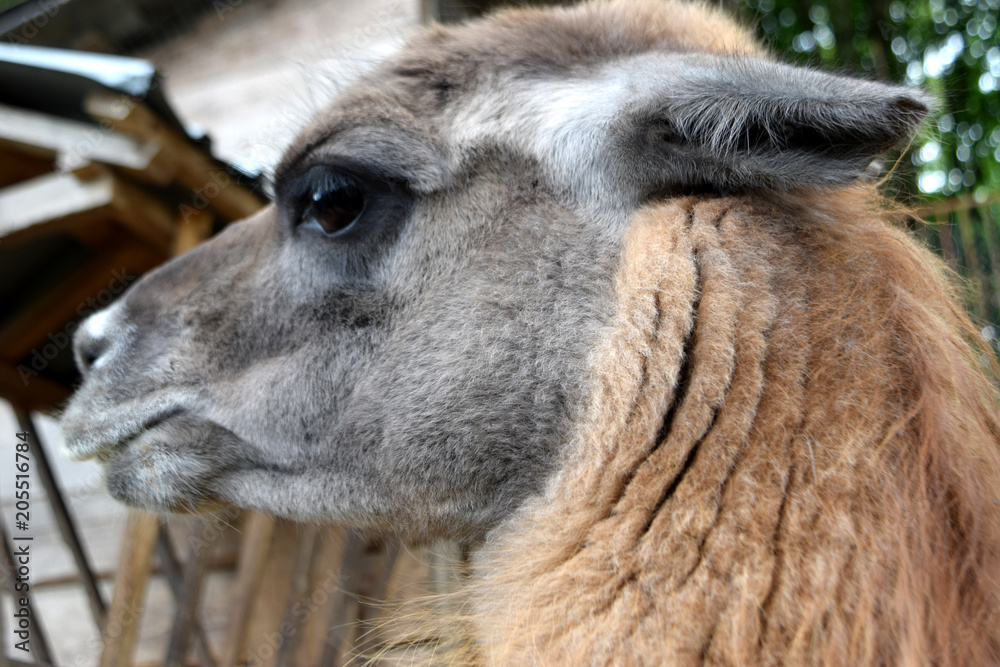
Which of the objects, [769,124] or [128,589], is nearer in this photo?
[769,124]

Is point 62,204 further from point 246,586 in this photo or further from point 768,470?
point 768,470

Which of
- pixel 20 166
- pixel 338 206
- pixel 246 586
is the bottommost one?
pixel 246 586

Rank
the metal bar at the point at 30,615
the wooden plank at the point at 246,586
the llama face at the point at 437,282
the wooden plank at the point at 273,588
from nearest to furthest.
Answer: the llama face at the point at 437,282
the metal bar at the point at 30,615
the wooden plank at the point at 246,586
the wooden plank at the point at 273,588

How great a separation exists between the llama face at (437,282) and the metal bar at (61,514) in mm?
Answer: 1870

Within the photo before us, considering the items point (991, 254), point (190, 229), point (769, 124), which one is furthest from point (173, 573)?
point (991, 254)

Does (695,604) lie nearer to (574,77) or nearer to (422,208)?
(422,208)

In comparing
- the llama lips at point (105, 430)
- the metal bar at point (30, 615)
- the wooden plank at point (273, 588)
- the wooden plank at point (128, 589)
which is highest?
the llama lips at point (105, 430)

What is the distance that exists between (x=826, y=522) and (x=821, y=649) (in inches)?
8.9

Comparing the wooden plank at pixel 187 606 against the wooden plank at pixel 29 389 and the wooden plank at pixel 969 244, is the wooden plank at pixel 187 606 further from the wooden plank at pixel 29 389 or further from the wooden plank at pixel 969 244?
the wooden plank at pixel 969 244

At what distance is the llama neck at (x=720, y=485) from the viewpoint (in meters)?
1.29

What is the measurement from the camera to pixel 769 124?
1.56 metres

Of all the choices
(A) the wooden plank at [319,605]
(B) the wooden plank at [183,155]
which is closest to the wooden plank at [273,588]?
(A) the wooden plank at [319,605]

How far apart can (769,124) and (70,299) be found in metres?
3.81

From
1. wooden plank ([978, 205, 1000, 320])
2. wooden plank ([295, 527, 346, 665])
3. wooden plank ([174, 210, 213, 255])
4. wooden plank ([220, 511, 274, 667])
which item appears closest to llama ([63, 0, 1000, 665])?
wooden plank ([174, 210, 213, 255])
